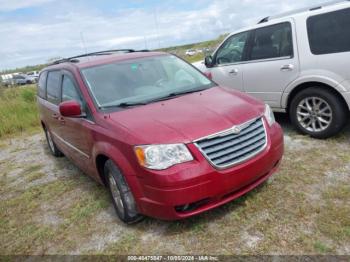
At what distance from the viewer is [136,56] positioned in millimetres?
4297

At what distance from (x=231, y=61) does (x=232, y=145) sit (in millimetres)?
3281

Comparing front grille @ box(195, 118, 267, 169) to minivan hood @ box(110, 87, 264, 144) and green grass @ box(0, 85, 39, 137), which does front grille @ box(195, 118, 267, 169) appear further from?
green grass @ box(0, 85, 39, 137)

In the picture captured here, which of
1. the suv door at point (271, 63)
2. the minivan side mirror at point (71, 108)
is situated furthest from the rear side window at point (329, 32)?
the minivan side mirror at point (71, 108)

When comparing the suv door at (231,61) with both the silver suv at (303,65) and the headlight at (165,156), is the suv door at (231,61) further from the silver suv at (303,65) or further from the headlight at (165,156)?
the headlight at (165,156)

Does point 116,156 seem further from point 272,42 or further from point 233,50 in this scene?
point 233,50

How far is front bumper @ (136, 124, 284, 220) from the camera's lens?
2729 mm

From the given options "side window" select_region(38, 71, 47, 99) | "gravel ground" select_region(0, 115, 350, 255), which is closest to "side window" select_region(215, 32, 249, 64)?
"gravel ground" select_region(0, 115, 350, 255)

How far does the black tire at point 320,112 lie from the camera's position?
4504mm

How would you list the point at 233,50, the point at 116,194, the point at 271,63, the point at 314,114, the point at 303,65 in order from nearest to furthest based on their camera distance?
the point at 116,194
the point at 303,65
the point at 314,114
the point at 271,63
the point at 233,50

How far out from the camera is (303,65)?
4.67m

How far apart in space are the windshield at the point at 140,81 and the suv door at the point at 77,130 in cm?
22

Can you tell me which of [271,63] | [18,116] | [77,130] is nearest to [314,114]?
[271,63]

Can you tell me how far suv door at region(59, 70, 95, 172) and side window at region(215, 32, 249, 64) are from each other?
3.00 metres

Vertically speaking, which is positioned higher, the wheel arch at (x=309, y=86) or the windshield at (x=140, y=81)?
the windshield at (x=140, y=81)
